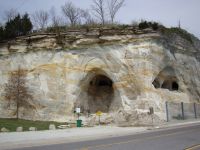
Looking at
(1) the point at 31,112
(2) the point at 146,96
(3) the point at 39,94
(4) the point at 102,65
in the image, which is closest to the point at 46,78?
(3) the point at 39,94

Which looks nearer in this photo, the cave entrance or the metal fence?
the metal fence

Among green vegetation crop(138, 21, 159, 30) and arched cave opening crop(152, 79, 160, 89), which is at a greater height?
green vegetation crop(138, 21, 159, 30)

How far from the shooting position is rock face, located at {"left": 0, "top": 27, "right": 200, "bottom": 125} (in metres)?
37.8

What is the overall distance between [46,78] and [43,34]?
6012 mm

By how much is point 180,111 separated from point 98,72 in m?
11.3

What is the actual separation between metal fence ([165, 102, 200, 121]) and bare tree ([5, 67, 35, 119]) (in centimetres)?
1640

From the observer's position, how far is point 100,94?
43031 mm

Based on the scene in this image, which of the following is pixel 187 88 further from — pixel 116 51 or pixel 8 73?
pixel 8 73

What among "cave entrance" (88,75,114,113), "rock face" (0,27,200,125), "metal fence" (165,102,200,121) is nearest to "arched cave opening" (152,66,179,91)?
"rock face" (0,27,200,125)

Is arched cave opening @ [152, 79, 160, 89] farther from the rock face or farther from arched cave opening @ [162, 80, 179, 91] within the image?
arched cave opening @ [162, 80, 179, 91]

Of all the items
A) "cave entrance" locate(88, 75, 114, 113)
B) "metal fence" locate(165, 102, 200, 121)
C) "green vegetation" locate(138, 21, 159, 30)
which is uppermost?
"green vegetation" locate(138, 21, 159, 30)

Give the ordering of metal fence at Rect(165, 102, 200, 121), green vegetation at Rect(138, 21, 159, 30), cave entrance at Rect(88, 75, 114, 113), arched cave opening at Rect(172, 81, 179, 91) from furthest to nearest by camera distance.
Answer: arched cave opening at Rect(172, 81, 179, 91) < cave entrance at Rect(88, 75, 114, 113) < green vegetation at Rect(138, 21, 159, 30) < metal fence at Rect(165, 102, 200, 121)

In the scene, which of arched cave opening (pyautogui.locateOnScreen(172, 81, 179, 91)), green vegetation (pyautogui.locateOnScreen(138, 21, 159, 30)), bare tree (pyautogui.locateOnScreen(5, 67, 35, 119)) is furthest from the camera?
arched cave opening (pyautogui.locateOnScreen(172, 81, 179, 91))

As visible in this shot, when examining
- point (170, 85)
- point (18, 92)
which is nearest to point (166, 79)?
point (170, 85)
